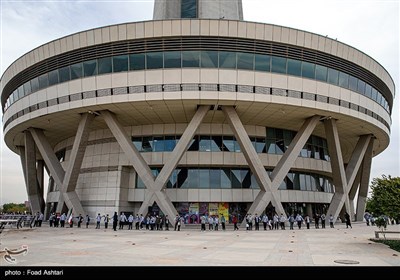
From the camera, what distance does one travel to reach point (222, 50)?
1126 inches

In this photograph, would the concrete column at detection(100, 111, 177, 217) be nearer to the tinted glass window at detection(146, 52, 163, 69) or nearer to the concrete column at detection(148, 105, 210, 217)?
the concrete column at detection(148, 105, 210, 217)

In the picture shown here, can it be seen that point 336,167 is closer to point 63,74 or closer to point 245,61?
point 245,61

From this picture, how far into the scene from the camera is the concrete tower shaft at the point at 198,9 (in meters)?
43.1

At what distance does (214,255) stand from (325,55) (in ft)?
82.0

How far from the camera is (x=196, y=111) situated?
30.4 meters

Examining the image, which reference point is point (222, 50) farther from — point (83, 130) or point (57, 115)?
point (57, 115)

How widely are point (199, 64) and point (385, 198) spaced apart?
58.4 feet

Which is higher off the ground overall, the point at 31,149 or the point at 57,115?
the point at 57,115

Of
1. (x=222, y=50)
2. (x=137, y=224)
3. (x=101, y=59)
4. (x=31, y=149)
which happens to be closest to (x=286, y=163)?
(x=222, y=50)

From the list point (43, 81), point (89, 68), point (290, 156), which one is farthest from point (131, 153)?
point (290, 156)

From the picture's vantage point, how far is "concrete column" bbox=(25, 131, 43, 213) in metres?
38.6

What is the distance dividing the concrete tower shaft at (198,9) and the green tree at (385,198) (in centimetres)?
3230

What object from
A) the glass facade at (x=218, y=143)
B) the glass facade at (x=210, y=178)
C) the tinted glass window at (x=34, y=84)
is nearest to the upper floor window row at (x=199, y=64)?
the tinted glass window at (x=34, y=84)

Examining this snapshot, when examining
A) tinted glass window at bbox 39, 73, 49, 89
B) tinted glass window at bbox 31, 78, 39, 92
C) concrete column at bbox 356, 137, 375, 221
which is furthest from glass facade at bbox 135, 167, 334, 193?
tinted glass window at bbox 31, 78, 39, 92
